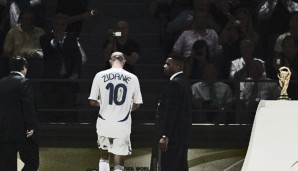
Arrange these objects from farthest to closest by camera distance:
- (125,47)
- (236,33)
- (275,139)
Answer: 1. (236,33)
2. (125,47)
3. (275,139)

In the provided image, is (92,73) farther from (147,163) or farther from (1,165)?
(1,165)

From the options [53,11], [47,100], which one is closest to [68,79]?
[47,100]

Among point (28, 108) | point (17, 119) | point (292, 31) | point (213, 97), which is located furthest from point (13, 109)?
point (292, 31)

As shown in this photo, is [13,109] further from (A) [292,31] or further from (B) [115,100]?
(A) [292,31]

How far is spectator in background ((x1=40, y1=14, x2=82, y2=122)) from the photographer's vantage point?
61.0 feet

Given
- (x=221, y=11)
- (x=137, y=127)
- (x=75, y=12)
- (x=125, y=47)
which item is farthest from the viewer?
(x=75, y=12)

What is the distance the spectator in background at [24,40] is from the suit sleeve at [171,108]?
13.9ft

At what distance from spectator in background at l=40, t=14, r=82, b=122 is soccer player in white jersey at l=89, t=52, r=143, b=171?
2368mm

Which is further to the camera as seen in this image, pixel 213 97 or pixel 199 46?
pixel 199 46

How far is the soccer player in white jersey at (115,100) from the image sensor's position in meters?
16.1

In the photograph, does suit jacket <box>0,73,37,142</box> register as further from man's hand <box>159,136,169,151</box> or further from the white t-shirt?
man's hand <box>159,136,169,151</box>

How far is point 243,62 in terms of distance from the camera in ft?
61.7

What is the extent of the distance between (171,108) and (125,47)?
11.6 ft

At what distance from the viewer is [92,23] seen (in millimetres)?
20875
